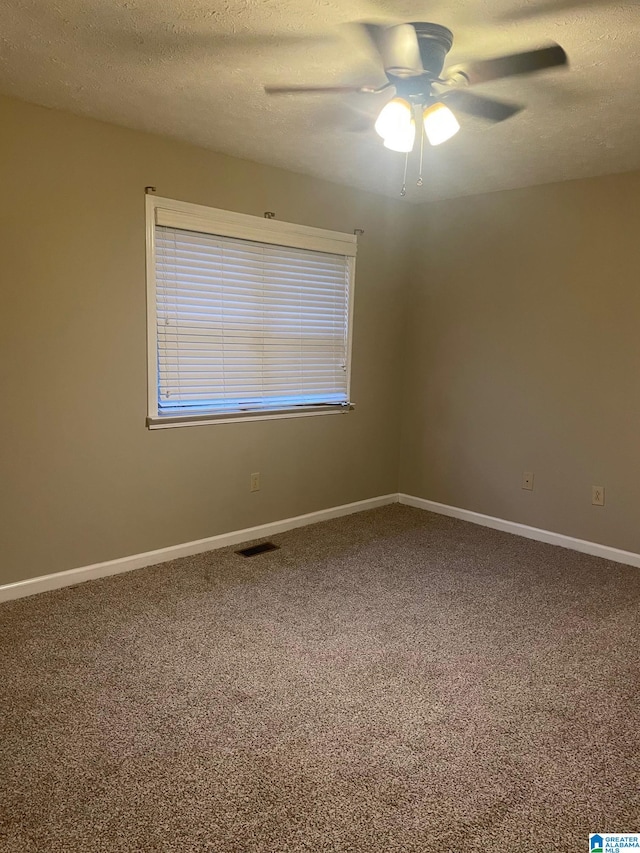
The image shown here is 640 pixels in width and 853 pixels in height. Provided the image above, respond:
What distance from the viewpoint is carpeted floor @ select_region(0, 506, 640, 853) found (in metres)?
1.65

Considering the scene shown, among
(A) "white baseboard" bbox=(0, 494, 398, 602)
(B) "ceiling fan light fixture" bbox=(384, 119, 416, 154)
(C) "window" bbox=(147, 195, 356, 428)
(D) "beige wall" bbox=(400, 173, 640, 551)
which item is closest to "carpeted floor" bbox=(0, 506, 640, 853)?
(A) "white baseboard" bbox=(0, 494, 398, 602)

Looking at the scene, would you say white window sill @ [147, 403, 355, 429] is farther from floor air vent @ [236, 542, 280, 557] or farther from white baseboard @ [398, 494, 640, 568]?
white baseboard @ [398, 494, 640, 568]

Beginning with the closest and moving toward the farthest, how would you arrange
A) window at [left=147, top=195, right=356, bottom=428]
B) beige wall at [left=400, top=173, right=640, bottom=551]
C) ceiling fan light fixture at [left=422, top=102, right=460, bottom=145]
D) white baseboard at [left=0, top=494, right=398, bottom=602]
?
ceiling fan light fixture at [left=422, top=102, right=460, bottom=145], white baseboard at [left=0, top=494, right=398, bottom=602], window at [left=147, top=195, right=356, bottom=428], beige wall at [left=400, top=173, right=640, bottom=551]

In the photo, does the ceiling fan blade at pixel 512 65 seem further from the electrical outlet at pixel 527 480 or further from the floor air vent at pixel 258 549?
the floor air vent at pixel 258 549

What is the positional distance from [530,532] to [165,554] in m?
2.41

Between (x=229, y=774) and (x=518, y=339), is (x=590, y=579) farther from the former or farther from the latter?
(x=229, y=774)

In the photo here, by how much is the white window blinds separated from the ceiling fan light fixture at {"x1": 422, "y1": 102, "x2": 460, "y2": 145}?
1593 mm

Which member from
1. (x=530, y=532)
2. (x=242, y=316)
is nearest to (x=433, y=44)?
(x=242, y=316)

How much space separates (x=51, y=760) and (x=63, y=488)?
4.81ft

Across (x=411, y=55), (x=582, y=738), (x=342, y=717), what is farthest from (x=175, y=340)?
(x=582, y=738)

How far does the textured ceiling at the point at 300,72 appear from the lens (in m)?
1.81

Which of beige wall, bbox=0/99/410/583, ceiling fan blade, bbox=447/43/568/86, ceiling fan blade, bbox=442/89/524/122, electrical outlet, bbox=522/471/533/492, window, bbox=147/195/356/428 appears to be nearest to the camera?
ceiling fan blade, bbox=447/43/568/86

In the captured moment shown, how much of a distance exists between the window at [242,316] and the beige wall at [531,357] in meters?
0.74

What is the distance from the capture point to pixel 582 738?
2027 millimetres
